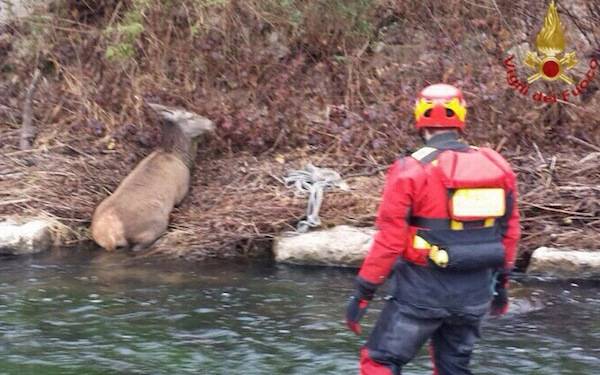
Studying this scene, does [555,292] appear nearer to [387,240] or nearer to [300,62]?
[387,240]

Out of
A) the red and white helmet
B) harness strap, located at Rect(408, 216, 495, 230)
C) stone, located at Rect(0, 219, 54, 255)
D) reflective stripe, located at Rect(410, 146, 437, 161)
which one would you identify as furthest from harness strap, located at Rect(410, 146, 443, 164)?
stone, located at Rect(0, 219, 54, 255)

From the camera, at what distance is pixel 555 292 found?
29.6ft

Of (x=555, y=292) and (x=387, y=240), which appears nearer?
(x=387, y=240)

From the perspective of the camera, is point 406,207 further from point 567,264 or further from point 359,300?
point 567,264

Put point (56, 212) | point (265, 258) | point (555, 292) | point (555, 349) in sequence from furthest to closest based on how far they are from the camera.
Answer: point (56, 212), point (265, 258), point (555, 292), point (555, 349)

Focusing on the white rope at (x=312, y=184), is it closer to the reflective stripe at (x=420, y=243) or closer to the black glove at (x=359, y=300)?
the black glove at (x=359, y=300)

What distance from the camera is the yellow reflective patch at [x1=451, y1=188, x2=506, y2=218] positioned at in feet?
16.8

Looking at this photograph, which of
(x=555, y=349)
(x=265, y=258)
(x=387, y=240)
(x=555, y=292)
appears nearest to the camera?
(x=387, y=240)

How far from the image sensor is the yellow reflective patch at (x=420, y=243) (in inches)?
204

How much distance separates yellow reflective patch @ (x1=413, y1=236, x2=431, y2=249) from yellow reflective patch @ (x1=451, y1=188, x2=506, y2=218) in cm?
20

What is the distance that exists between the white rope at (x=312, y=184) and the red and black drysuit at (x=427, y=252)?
5.20 meters

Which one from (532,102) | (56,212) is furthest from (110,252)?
(532,102)

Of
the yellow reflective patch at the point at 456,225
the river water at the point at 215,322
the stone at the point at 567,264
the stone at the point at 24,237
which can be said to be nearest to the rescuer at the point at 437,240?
the yellow reflective patch at the point at 456,225

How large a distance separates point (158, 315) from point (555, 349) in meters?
3.18
